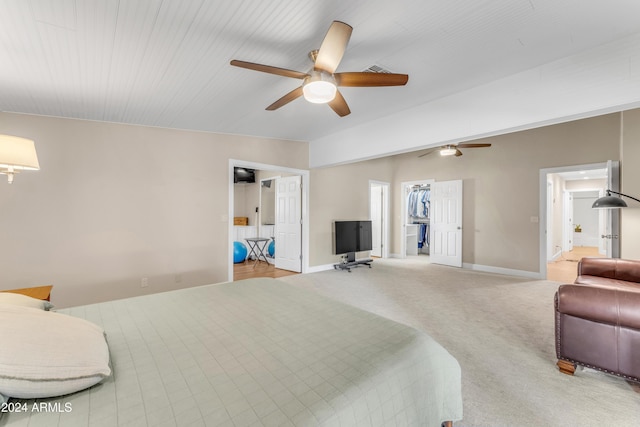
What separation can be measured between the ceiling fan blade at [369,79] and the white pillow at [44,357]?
83.5 inches

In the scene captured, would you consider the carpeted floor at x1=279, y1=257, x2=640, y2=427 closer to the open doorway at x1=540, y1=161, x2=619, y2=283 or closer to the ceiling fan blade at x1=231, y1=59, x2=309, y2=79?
the open doorway at x1=540, y1=161, x2=619, y2=283

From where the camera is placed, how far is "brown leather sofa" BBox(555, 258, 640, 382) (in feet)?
6.11

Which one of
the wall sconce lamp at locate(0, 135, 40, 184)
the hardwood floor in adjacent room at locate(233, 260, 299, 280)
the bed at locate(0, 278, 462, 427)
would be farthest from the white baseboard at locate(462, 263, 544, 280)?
the wall sconce lamp at locate(0, 135, 40, 184)

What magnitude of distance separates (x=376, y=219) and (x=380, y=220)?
0.16 meters

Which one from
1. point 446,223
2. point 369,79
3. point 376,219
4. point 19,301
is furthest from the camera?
point 376,219

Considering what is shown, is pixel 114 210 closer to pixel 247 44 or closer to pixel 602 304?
pixel 247 44

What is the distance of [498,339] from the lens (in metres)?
2.66

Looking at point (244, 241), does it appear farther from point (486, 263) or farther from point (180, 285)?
point (486, 263)

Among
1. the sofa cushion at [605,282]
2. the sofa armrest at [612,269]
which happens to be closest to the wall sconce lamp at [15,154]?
the sofa cushion at [605,282]

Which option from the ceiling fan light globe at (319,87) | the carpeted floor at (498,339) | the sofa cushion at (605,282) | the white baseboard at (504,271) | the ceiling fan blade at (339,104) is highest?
the ceiling fan blade at (339,104)

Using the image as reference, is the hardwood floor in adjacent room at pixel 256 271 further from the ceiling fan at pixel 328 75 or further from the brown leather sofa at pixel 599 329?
the brown leather sofa at pixel 599 329

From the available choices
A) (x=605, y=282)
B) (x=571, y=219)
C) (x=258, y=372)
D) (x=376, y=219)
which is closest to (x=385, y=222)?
(x=376, y=219)

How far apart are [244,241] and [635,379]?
6.74 m

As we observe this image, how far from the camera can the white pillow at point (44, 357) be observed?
86 cm
